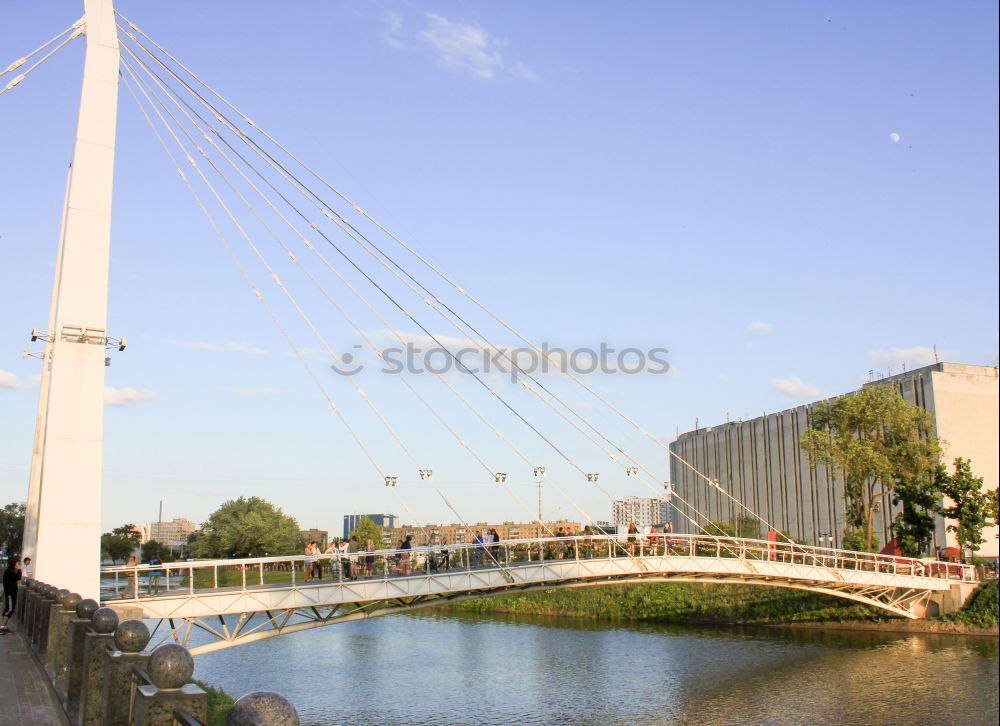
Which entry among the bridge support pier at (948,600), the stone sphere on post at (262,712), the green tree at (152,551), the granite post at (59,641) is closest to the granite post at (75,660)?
the granite post at (59,641)

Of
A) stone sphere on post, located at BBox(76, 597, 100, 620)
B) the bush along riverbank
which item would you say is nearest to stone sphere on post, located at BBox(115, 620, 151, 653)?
stone sphere on post, located at BBox(76, 597, 100, 620)

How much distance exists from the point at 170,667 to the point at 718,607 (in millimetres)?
45720

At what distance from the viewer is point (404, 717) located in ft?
81.3

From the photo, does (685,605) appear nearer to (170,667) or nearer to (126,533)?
(170,667)

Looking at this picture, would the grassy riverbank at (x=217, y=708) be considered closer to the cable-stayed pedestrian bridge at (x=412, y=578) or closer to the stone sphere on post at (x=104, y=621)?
the cable-stayed pedestrian bridge at (x=412, y=578)

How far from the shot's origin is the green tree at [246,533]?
7844cm

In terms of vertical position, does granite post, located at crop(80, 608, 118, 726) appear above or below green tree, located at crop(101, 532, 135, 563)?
above

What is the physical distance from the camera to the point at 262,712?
3.87 meters

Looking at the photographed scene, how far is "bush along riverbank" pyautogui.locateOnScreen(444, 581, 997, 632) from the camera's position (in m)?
39.9

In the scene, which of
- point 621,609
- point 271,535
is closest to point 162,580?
point 621,609

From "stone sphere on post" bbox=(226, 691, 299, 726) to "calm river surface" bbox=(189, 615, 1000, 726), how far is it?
21.6m

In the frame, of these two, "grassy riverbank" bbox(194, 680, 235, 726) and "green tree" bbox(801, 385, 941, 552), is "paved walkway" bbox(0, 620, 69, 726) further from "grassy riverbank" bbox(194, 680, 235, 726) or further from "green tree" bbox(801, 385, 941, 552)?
"green tree" bbox(801, 385, 941, 552)

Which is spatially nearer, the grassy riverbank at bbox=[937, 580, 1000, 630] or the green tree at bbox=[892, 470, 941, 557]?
the grassy riverbank at bbox=[937, 580, 1000, 630]

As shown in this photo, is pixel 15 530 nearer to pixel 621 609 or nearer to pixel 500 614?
pixel 500 614
